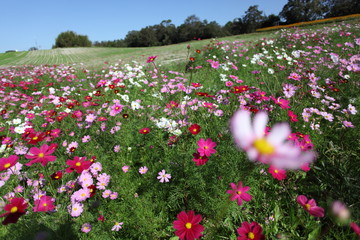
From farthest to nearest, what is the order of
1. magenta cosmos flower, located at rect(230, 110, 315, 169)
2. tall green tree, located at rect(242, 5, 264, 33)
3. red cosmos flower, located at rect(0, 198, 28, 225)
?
tall green tree, located at rect(242, 5, 264, 33) → red cosmos flower, located at rect(0, 198, 28, 225) → magenta cosmos flower, located at rect(230, 110, 315, 169)

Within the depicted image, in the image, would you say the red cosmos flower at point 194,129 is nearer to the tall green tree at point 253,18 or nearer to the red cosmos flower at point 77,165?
the red cosmos flower at point 77,165

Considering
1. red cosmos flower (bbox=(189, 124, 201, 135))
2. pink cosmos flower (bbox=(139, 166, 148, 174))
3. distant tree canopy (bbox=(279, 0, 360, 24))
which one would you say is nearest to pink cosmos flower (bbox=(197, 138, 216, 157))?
red cosmos flower (bbox=(189, 124, 201, 135))

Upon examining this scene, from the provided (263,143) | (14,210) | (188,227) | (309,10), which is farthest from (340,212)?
(309,10)

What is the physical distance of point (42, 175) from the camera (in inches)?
71.4

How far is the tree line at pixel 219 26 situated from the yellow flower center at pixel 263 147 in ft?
150

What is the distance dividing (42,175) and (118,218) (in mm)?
959

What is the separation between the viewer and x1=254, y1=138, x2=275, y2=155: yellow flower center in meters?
0.54

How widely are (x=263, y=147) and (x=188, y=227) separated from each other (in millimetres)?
638

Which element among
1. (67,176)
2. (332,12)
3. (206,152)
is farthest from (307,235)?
(332,12)

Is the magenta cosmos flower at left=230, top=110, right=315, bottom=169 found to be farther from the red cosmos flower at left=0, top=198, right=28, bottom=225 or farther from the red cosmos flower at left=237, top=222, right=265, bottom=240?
the red cosmos flower at left=0, top=198, right=28, bottom=225

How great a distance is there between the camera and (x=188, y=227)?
37.2 inches

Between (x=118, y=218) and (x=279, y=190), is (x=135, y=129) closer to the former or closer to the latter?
(x=118, y=218)

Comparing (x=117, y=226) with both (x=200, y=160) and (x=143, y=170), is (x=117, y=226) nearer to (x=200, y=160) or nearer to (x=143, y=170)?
(x=143, y=170)

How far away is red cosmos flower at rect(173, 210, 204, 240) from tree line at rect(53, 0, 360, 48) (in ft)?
150
